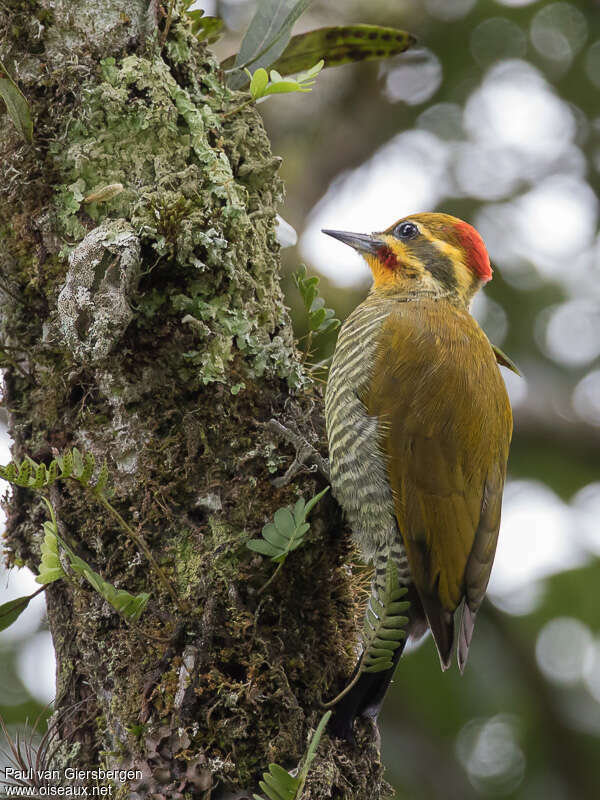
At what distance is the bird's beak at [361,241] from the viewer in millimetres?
2922

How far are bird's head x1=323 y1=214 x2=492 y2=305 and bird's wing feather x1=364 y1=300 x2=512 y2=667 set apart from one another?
1.28 ft

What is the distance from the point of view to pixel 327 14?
445 centimetres

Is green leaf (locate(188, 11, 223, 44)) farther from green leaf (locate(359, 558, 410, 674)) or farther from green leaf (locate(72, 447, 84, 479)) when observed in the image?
green leaf (locate(359, 558, 410, 674))

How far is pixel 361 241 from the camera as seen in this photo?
2.93 metres

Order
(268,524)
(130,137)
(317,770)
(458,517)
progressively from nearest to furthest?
(317,770) → (268,524) → (130,137) → (458,517)

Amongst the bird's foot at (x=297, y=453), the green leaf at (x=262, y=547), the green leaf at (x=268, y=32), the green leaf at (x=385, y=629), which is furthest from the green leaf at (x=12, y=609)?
the green leaf at (x=268, y=32)

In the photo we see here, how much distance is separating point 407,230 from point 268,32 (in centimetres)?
89

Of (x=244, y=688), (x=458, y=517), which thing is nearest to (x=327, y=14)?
(x=458, y=517)

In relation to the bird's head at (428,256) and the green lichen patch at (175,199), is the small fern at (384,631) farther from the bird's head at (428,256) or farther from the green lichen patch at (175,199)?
the bird's head at (428,256)

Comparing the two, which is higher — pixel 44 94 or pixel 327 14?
pixel 44 94

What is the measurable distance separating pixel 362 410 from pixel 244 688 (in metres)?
0.89

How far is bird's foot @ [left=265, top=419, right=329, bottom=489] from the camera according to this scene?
2.05 m

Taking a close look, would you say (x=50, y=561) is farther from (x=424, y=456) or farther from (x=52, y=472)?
(x=424, y=456)

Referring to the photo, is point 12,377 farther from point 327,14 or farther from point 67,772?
point 327,14
